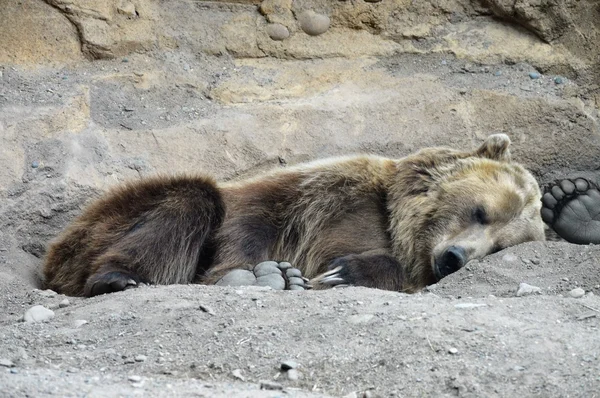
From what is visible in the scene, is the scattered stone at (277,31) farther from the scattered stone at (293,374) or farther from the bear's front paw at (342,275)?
the scattered stone at (293,374)

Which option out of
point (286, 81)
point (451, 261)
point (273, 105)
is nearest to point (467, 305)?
point (451, 261)

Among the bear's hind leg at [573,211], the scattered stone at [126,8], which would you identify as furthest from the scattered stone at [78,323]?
the scattered stone at [126,8]

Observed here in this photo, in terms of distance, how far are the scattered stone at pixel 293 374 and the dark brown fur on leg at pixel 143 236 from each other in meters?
1.77

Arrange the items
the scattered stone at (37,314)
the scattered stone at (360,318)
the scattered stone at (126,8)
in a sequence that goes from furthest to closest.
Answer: the scattered stone at (126,8), the scattered stone at (37,314), the scattered stone at (360,318)

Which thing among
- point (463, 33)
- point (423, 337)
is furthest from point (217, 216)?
point (463, 33)

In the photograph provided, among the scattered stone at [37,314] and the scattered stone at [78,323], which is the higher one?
the scattered stone at [78,323]

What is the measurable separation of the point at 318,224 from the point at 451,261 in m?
0.81

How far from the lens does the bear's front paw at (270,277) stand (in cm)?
471

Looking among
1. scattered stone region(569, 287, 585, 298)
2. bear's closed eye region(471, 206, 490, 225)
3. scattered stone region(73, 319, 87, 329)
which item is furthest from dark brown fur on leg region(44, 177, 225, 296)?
scattered stone region(569, 287, 585, 298)

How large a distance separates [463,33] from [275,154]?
5.64 ft

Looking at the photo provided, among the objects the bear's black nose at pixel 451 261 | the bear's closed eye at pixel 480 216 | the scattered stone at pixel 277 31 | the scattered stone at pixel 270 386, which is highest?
the scattered stone at pixel 277 31

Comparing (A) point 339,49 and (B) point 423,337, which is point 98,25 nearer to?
(A) point 339,49

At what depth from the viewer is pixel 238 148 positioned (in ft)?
20.7

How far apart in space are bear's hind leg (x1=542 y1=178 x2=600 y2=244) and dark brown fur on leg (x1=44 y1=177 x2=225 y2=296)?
6.46 feet
